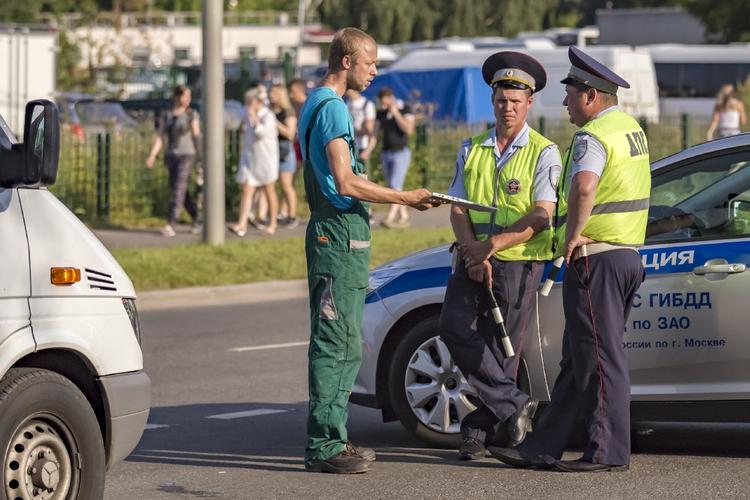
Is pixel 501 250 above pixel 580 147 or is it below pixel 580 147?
below

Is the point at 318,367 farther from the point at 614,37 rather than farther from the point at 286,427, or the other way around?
the point at 614,37

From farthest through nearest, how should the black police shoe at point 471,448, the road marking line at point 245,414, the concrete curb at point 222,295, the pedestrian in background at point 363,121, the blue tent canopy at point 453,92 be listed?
the blue tent canopy at point 453,92 → the pedestrian in background at point 363,121 → the concrete curb at point 222,295 → the road marking line at point 245,414 → the black police shoe at point 471,448

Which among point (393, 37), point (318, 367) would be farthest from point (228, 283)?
point (393, 37)

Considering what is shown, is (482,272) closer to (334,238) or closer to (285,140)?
(334,238)

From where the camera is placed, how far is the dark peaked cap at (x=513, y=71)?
6.99 m

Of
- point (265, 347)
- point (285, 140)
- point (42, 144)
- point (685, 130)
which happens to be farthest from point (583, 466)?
point (685, 130)

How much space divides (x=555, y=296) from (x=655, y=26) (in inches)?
1971

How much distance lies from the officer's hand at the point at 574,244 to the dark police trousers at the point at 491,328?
1.06ft

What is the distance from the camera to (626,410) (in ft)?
22.2

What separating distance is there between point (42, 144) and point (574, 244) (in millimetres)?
2512

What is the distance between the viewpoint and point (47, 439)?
215 inches

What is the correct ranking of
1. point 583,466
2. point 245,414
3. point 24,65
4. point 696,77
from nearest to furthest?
point 583,466, point 245,414, point 24,65, point 696,77

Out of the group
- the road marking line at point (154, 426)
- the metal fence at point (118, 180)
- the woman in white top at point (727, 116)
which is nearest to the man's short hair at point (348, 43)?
the road marking line at point (154, 426)

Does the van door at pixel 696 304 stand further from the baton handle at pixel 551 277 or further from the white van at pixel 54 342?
the white van at pixel 54 342
